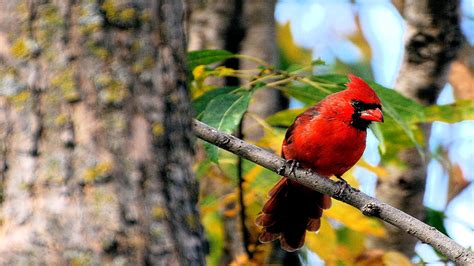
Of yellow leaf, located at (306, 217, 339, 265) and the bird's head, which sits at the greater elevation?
the bird's head

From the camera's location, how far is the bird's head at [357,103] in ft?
12.2

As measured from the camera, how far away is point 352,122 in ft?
12.4

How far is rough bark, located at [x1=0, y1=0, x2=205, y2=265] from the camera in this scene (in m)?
1.84

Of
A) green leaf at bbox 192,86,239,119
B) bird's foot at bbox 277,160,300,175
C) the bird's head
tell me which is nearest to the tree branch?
bird's foot at bbox 277,160,300,175

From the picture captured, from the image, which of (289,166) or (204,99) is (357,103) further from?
(289,166)

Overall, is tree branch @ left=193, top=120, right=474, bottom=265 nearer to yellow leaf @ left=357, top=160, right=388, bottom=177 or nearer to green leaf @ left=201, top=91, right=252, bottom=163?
green leaf @ left=201, top=91, right=252, bottom=163

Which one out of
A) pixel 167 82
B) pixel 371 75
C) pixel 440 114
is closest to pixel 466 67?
pixel 371 75

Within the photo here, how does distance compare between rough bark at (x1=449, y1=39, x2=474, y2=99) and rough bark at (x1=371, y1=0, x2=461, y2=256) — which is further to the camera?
rough bark at (x1=449, y1=39, x2=474, y2=99)

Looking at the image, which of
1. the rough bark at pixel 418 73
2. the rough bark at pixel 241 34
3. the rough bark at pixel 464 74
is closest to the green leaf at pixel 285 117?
the rough bark at pixel 241 34

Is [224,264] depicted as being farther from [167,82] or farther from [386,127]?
[167,82]

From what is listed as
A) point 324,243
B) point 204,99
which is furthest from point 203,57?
point 324,243

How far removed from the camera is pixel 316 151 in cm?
371

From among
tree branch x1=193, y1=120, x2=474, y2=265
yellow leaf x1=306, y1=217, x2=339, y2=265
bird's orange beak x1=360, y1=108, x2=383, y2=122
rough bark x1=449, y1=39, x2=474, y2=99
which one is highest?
tree branch x1=193, y1=120, x2=474, y2=265

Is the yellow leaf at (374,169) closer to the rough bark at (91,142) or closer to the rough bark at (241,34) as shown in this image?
the rough bark at (241,34)
